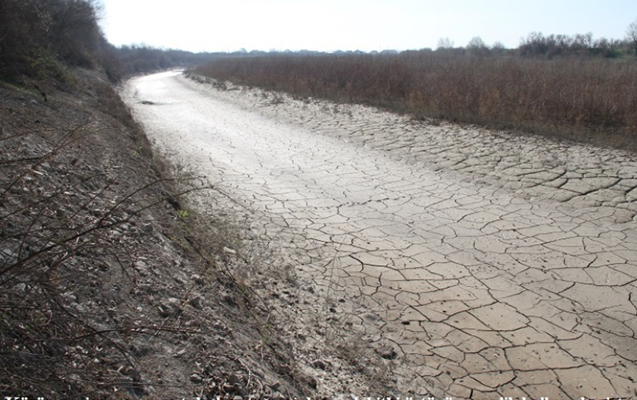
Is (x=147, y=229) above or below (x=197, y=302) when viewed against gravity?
above

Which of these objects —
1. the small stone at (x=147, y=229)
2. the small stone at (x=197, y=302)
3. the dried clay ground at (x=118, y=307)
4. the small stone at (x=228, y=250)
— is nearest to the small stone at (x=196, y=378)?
the dried clay ground at (x=118, y=307)

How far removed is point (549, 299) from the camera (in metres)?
4.05

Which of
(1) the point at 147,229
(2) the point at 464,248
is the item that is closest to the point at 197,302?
(1) the point at 147,229

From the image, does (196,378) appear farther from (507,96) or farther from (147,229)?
(507,96)

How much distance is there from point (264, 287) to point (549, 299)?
2.44 metres

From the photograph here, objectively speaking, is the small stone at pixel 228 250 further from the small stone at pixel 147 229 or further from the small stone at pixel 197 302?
the small stone at pixel 197 302

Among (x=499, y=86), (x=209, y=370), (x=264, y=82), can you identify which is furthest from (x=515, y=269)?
(x=264, y=82)

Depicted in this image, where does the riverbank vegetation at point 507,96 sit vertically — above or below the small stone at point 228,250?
above

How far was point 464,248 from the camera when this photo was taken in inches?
203

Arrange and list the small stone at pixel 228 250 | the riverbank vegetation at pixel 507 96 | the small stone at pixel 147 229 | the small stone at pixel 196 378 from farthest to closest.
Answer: the riverbank vegetation at pixel 507 96
the small stone at pixel 228 250
the small stone at pixel 147 229
the small stone at pixel 196 378

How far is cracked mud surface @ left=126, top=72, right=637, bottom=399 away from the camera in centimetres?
329

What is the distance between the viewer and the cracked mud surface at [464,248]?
329 centimetres

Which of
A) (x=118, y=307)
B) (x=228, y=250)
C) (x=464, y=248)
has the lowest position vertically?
(x=464, y=248)

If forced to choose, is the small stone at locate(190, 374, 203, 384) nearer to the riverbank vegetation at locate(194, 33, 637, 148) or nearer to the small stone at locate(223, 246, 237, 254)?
the small stone at locate(223, 246, 237, 254)
